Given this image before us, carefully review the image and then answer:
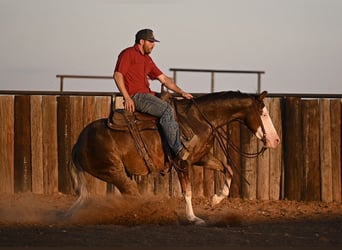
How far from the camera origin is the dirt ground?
830 cm

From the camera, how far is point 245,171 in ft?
45.6

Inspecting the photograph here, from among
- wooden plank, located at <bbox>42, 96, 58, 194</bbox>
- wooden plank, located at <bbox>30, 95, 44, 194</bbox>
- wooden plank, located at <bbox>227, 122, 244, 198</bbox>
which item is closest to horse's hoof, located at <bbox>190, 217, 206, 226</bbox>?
wooden plank, located at <bbox>227, 122, 244, 198</bbox>

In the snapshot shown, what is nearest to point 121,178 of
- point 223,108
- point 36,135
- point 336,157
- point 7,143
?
point 223,108

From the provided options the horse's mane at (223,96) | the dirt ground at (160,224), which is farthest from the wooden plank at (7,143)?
the horse's mane at (223,96)

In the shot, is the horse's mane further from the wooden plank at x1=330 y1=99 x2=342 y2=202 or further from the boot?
the wooden plank at x1=330 y1=99 x2=342 y2=202

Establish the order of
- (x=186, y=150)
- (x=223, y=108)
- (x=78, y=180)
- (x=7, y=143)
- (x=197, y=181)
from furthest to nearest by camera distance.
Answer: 1. (x=7, y=143)
2. (x=197, y=181)
3. (x=223, y=108)
4. (x=78, y=180)
5. (x=186, y=150)

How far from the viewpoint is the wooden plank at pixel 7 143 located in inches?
564

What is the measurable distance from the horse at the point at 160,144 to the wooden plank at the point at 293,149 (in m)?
2.31

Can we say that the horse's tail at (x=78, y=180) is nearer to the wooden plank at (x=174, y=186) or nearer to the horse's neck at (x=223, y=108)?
the horse's neck at (x=223, y=108)

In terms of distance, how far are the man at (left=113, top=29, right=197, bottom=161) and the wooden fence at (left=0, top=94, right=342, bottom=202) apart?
115 inches

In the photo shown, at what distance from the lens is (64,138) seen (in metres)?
14.2

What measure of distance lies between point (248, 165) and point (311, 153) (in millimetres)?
1057

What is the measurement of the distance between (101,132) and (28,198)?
11.3 ft

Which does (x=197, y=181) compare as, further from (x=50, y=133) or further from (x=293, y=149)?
(x=50, y=133)
